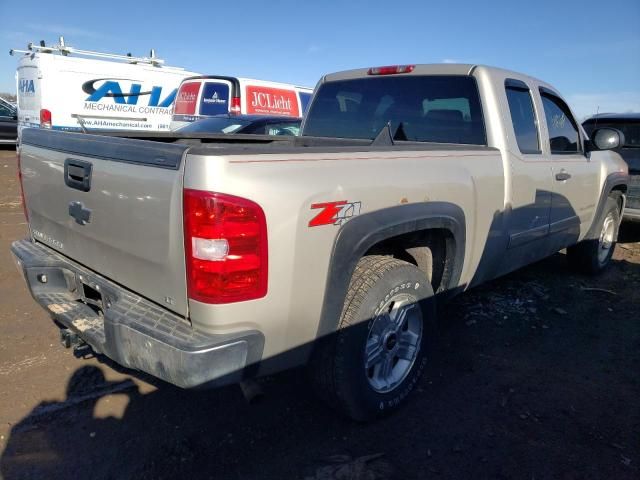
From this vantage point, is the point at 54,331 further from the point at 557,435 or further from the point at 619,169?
the point at 619,169

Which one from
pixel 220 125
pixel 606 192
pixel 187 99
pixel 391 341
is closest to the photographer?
pixel 391 341

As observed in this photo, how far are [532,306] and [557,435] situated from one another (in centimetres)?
201

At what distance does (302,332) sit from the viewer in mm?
2199

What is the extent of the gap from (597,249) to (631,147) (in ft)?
7.96

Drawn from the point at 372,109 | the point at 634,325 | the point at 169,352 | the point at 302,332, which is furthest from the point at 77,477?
the point at 634,325

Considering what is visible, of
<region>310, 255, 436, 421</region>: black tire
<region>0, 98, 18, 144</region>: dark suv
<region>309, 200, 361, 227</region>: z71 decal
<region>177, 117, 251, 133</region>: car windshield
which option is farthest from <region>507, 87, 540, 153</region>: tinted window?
<region>0, 98, 18, 144</region>: dark suv

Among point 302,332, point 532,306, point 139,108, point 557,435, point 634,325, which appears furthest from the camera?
point 139,108

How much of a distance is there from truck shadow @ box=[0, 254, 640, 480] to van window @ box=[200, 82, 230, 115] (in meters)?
7.89

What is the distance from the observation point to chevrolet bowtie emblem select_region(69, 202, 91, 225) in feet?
8.02

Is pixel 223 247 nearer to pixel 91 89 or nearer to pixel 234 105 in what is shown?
pixel 234 105

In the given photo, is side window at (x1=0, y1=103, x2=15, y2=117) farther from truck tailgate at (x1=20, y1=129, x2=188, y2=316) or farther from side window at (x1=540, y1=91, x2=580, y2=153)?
side window at (x1=540, y1=91, x2=580, y2=153)

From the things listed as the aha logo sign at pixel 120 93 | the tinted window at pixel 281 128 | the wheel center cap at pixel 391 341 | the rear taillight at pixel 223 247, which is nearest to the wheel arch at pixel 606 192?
the wheel center cap at pixel 391 341

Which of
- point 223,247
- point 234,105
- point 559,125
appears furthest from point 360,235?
point 234,105

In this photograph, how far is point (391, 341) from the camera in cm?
279
